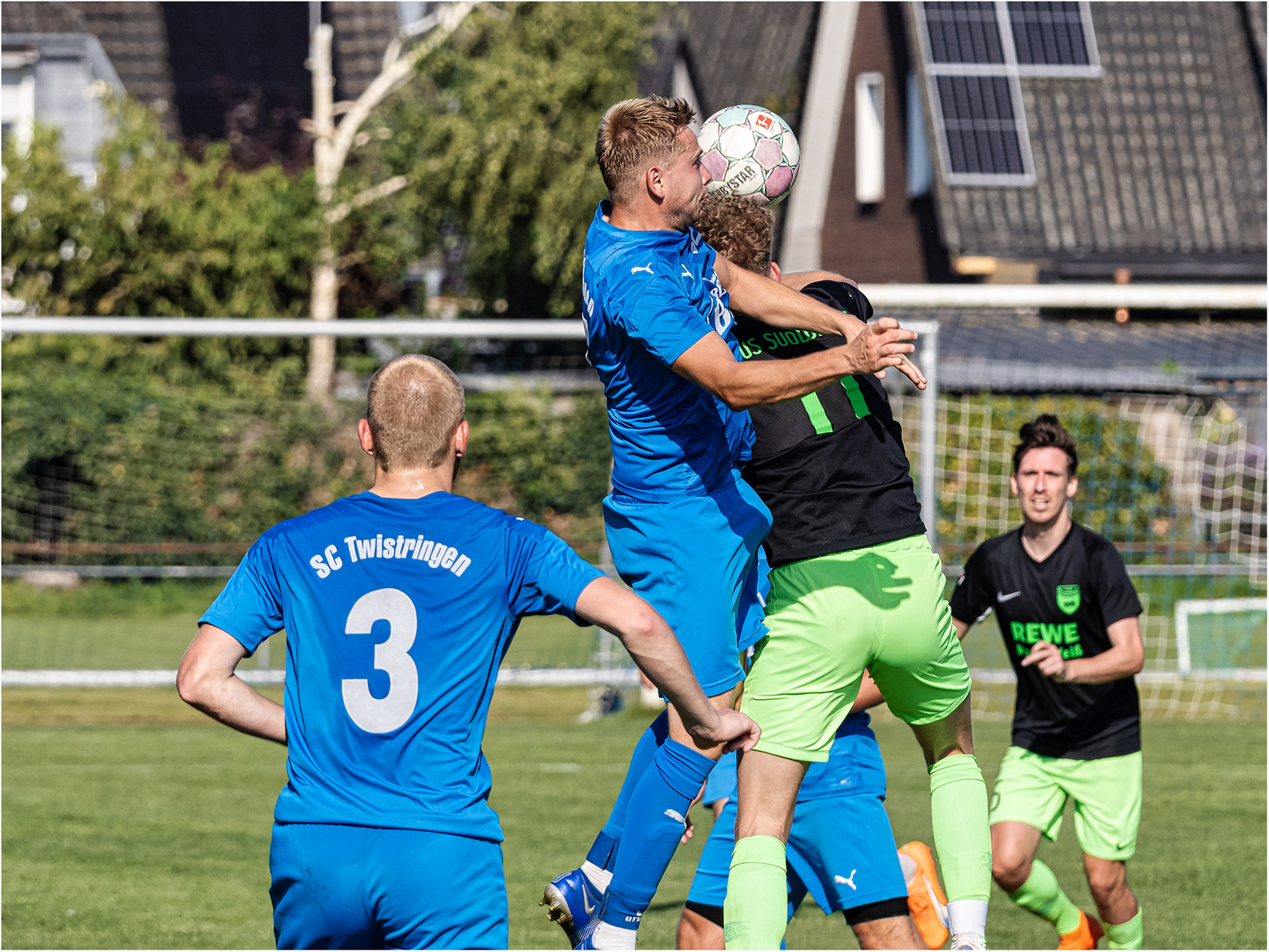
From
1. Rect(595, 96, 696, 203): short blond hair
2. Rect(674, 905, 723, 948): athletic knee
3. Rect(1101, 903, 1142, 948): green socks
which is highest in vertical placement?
Rect(595, 96, 696, 203): short blond hair

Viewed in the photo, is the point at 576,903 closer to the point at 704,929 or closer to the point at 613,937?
the point at 613,937

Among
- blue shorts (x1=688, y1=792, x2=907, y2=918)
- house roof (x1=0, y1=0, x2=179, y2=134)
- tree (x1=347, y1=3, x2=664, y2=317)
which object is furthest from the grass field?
house roof (x1=0, y1=0, x2=179, y2=134)

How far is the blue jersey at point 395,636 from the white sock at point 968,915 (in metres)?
1.81

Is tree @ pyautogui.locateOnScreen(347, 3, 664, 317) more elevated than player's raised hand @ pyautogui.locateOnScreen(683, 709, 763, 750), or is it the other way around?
tree @ pyautogui.locateOnScreen(347, 3, 664, 317)

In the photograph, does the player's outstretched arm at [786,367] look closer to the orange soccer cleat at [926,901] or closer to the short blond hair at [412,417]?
the short blond hair at [412,417]

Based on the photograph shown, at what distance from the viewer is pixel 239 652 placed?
13.2 ft

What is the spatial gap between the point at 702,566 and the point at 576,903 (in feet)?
3.96

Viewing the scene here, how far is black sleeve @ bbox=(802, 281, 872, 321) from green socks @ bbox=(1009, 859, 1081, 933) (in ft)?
10.1

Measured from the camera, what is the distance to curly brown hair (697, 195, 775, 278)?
5316 millimetres

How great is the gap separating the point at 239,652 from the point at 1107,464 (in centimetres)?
1345

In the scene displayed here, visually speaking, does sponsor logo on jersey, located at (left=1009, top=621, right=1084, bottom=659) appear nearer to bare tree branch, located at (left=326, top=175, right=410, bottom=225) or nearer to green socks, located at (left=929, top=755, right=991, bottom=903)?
green socks, located at (left=929, top=755, right=991, bottom=903)

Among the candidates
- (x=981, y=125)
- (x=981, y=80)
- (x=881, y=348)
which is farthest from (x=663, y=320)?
(x=981, y=80)

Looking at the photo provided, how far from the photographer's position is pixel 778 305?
16.2 ft

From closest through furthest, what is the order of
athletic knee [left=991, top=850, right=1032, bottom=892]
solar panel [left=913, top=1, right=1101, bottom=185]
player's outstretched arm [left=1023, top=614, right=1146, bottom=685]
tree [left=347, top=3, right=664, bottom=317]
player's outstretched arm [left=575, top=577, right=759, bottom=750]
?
player's outstretched arm [left=575, top=577, right=759, bottom=750]
player's outstretched arm [left=1023, top=614, right=1146, bottom=685]
athletic knee [left=991, top=850, right=1032, bottom=892]
tree [left=347, top=3, right=664, bottom=317]
solar panel [left=913, top=1, right=1101, bottom=185]
